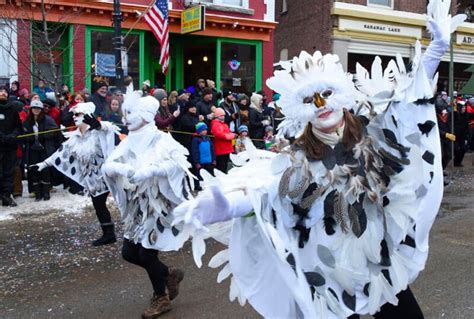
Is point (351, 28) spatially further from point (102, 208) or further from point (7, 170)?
point (102, 208)

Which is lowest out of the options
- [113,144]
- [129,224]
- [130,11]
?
[129,224]

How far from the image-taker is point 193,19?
15.1m

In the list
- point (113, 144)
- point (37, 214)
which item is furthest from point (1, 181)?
point (113, 144)

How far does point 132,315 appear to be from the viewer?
15.3ft

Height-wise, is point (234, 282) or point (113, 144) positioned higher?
point (113, 144)

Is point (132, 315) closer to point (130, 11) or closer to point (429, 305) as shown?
point (429, 305)

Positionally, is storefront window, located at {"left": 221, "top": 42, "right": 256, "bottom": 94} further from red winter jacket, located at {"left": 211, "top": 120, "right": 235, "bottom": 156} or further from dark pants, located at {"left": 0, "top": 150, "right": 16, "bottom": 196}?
dark pants, located at {"left": 0, "top": 150, "right": 16, "bottom": 196}

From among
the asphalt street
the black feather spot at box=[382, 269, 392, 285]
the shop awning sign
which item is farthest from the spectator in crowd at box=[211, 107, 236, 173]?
the black feather spot at box=[382, 269, 392, 285]

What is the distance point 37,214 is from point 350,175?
7057 millimetres

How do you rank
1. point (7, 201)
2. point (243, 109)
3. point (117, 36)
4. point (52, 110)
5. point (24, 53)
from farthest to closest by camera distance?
1. point (24, 53)
2. point (243, 109)
3. point (117, 36)
4. point (52, 110)
5. point (7, 201)

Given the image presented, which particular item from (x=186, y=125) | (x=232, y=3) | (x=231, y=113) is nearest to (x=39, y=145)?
(x=186, y=125)

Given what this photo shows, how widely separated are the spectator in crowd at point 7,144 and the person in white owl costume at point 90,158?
8.04 feet

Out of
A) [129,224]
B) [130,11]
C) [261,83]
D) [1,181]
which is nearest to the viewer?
[129,224]

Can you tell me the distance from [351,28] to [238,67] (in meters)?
5.01
